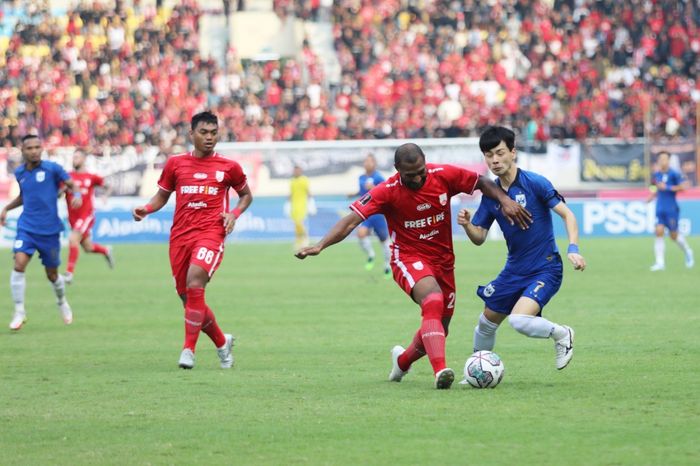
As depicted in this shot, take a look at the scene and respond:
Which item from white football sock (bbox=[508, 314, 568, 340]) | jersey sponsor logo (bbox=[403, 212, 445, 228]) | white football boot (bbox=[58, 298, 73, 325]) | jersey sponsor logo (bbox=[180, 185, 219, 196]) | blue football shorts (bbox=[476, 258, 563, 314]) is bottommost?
white football boot (bbox=[58, 298, 73, 325])

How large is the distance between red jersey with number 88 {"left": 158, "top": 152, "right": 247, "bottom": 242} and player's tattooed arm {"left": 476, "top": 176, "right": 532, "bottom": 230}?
2.96 m

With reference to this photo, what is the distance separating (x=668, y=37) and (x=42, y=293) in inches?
1019

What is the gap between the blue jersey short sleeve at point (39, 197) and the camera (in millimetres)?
15398

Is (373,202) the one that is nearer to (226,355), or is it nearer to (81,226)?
(226,355)

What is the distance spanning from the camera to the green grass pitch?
23.8 ft

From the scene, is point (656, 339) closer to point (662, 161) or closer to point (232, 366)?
point (232, 366)

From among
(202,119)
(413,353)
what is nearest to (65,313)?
(202,119)

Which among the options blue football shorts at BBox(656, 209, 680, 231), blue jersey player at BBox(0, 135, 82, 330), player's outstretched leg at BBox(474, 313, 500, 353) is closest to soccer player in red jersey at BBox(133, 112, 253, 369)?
player's outstretched leg at BBox(474, 313, 500, 353)

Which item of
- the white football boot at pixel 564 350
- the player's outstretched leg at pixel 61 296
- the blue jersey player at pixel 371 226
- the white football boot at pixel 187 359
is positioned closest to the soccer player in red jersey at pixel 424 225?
the white football boot at pixel 564 350

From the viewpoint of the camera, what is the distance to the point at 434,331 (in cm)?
931

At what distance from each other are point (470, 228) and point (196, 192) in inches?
120

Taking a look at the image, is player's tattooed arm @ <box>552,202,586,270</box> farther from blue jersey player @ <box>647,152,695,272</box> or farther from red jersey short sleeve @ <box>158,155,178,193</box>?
blue jersey player @ <box>647,152,695,272</box>

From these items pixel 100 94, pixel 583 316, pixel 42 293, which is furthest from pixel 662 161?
pixel 100 94

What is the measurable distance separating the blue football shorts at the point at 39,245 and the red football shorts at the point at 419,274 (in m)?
7.00
